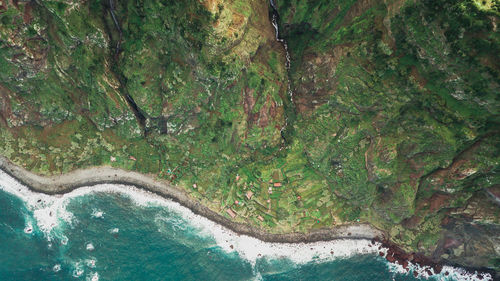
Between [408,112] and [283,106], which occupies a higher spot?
[283,106]

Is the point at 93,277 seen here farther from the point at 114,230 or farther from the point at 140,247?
the point at 140,247

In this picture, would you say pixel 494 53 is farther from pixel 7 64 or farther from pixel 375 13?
pixel 7 64

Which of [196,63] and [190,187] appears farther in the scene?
[190,187]

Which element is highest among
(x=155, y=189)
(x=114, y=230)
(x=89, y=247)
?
(x=155, y=189)

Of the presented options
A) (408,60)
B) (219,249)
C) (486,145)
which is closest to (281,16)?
(408,60)

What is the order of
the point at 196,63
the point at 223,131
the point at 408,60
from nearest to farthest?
the point at 408,60
the point at 196,63
the point at 223,131

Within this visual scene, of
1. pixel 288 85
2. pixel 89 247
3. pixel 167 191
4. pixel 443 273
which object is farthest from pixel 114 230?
pixel 443 273
